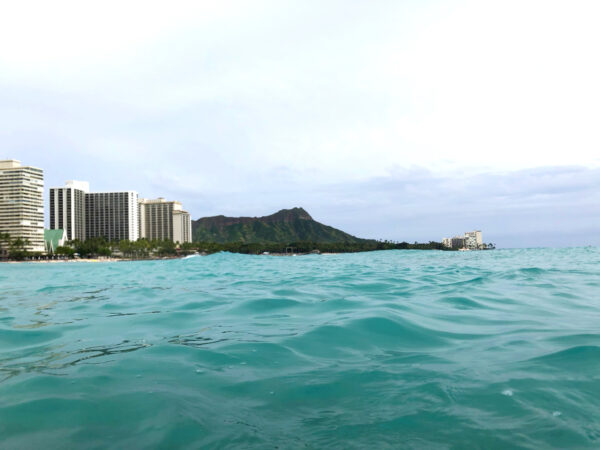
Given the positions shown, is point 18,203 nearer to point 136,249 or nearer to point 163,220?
point 136,249

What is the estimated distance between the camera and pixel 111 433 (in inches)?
111

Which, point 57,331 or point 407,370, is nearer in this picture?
point 407,370

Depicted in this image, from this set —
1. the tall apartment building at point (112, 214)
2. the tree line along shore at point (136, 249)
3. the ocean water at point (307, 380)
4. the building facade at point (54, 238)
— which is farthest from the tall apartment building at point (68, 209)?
the ocean water at point (307, 380)

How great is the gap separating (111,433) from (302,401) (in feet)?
4.76

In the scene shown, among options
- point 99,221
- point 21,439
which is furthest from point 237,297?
point 99,221

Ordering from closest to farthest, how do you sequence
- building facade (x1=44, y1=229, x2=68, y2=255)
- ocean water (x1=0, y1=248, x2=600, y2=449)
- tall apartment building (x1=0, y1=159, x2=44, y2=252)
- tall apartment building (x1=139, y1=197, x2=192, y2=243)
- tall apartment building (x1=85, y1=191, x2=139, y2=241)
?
ocean water (x1=0, y1=248, x2=600, y2=449) → tall apartment building (x1=0, y1=159, x2=44, y2=252) → building facade (x1=44, y1=229, x2=68, y2=255) → tall apartment building (x1=85, y1=191, x2=139, y2=241) → tall apartment building (x1=139, y1=197, x2=192, y2=243)

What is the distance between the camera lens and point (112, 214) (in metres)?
161

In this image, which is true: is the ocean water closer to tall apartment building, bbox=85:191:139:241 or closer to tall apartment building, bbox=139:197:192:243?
tall apartment building, bbox=85:191:139:241

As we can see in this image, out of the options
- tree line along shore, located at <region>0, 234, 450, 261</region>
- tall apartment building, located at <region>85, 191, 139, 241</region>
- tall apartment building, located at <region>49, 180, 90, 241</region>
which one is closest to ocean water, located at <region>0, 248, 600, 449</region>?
tree line along shore, located at <region>0, 234, 450, 261</region>

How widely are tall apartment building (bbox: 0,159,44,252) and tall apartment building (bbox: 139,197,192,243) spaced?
50.5m

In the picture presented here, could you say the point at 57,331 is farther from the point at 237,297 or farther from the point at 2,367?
the point at 237,297

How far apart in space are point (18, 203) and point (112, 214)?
34.7m

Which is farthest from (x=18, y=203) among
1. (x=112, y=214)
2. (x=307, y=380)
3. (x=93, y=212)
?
(x=307, y=380)

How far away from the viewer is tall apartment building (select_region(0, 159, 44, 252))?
131 m
